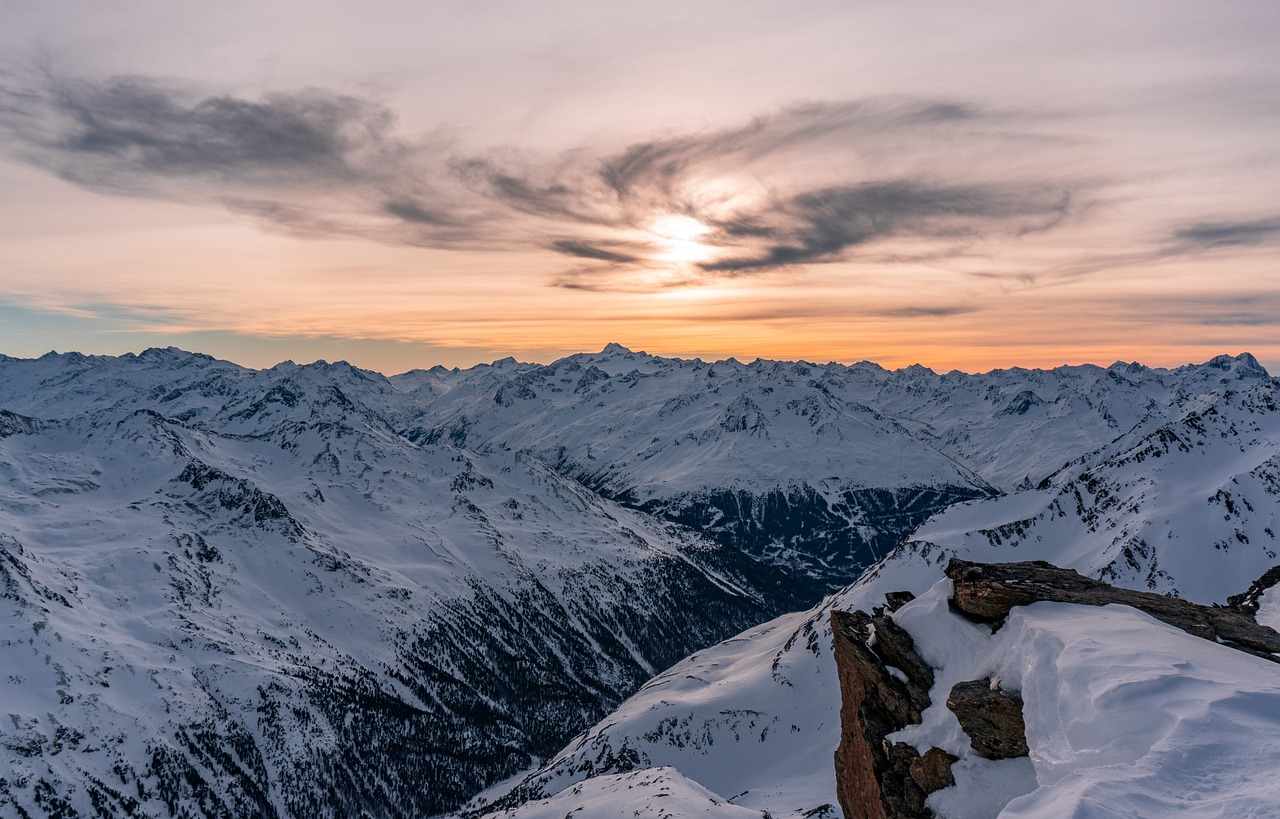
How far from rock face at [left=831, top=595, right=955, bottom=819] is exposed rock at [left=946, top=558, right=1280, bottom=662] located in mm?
4964

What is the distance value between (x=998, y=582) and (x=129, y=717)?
778 ft

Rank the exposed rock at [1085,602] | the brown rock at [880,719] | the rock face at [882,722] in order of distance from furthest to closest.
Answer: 1. the exposed rock at [1085,602]
2. the brown rock at [880,719]
3. the rock face at [882,722]

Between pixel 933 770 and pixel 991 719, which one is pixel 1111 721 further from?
pixel 933 770

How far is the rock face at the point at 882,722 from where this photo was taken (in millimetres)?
33688

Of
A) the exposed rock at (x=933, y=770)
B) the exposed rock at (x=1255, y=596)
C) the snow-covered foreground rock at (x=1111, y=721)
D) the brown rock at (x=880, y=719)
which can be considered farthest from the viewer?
the exposed rock at (x=1255, y=596)

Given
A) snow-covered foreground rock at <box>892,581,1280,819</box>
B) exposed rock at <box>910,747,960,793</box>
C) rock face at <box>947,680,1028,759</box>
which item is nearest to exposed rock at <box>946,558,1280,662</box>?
snow-covered foreground rock at <box>892,581,1280,819</box>

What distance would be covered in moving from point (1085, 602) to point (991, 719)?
12441 millimetres

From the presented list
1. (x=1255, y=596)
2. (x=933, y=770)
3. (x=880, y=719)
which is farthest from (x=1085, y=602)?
(x=1255, y=596)

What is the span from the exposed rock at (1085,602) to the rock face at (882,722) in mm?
4964

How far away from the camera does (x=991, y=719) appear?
31.5 meters

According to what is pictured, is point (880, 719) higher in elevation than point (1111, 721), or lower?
lower

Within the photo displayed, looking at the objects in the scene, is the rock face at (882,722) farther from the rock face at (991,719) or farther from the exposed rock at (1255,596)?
the exposed rock at (1255,596)

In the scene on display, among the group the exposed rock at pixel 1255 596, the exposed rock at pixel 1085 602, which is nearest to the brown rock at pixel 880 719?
the exposed rock at pixel 1085 602

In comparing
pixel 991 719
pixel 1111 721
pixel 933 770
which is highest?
pixel 1111 721
